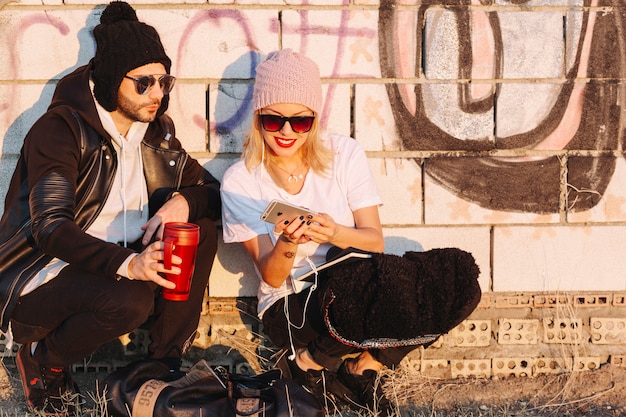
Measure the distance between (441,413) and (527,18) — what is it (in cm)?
201

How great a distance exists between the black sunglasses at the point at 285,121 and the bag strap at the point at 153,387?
41.9 inches

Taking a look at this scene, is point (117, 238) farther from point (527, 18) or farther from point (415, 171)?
point (527, 18)

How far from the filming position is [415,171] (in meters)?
3.88

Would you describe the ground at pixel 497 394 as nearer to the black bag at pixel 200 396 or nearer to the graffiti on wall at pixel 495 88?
the black bag at pixel 200 396

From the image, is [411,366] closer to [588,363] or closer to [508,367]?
[508,367]

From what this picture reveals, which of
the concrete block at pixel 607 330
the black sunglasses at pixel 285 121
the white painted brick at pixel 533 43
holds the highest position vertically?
the white painted brick at pixel 533 43

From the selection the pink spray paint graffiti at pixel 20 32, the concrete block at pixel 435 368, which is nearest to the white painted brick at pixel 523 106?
the concrete block at pixel 435 368

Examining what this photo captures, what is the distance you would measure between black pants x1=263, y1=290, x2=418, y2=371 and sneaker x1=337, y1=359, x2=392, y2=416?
0.08 metres

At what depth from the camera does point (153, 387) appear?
3086mm

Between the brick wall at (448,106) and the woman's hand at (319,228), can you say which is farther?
the brick wall at (448,106)

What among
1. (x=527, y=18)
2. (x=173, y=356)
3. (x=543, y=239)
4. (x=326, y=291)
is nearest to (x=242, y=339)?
(x=173, y=356)

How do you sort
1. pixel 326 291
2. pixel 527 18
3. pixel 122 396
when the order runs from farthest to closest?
pixel 527 18 < pixel 326 291 < pixel 122 396

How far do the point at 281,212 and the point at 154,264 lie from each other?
1.77ft

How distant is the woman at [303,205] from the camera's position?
3373 mm
